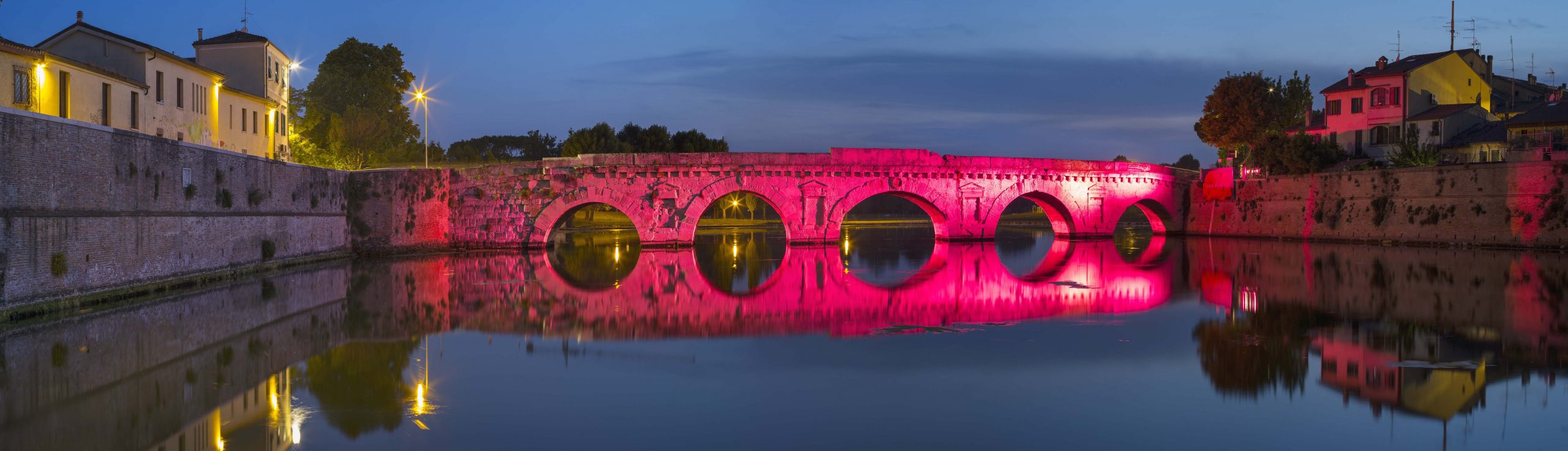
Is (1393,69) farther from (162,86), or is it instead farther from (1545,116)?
(162,86)

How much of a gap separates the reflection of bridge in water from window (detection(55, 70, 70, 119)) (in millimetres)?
9686

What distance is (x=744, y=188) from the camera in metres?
39.8

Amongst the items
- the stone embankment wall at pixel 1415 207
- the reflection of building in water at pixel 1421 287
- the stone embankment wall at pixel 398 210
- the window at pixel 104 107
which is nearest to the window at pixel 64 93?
the window at pixel 104 107

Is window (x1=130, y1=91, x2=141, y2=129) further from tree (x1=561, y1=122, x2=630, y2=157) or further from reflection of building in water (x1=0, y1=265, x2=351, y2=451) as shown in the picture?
tree (x1=561, y1=122, x2=630, y2=157)

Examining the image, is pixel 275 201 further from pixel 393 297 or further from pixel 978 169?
pixel 978 169

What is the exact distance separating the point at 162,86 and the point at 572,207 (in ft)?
46.8

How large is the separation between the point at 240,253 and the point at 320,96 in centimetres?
3152

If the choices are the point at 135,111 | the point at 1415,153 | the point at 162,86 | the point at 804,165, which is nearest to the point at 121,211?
the point at 135,111

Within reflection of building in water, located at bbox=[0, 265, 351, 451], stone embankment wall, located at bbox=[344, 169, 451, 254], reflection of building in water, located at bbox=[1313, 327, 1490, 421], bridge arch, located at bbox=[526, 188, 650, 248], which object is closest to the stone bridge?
bridge arch, located at bbox=[526, 188, 650, 248]

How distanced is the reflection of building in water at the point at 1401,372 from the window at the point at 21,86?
2595 cm

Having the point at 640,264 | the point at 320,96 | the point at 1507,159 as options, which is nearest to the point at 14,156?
the point at 640,264

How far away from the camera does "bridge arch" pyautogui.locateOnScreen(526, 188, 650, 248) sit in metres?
38.5

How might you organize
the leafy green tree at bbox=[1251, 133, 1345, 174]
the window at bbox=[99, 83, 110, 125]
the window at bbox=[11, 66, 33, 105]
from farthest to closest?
the leafy green tree at bbox=[1251, 133, 1345, 174] → the window at bbox=[99, 83, 110, 125] → the window at bbox=[11, 66, 33, 105]

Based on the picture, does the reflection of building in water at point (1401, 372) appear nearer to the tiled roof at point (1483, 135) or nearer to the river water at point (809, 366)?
the river water at point (809, 366)
